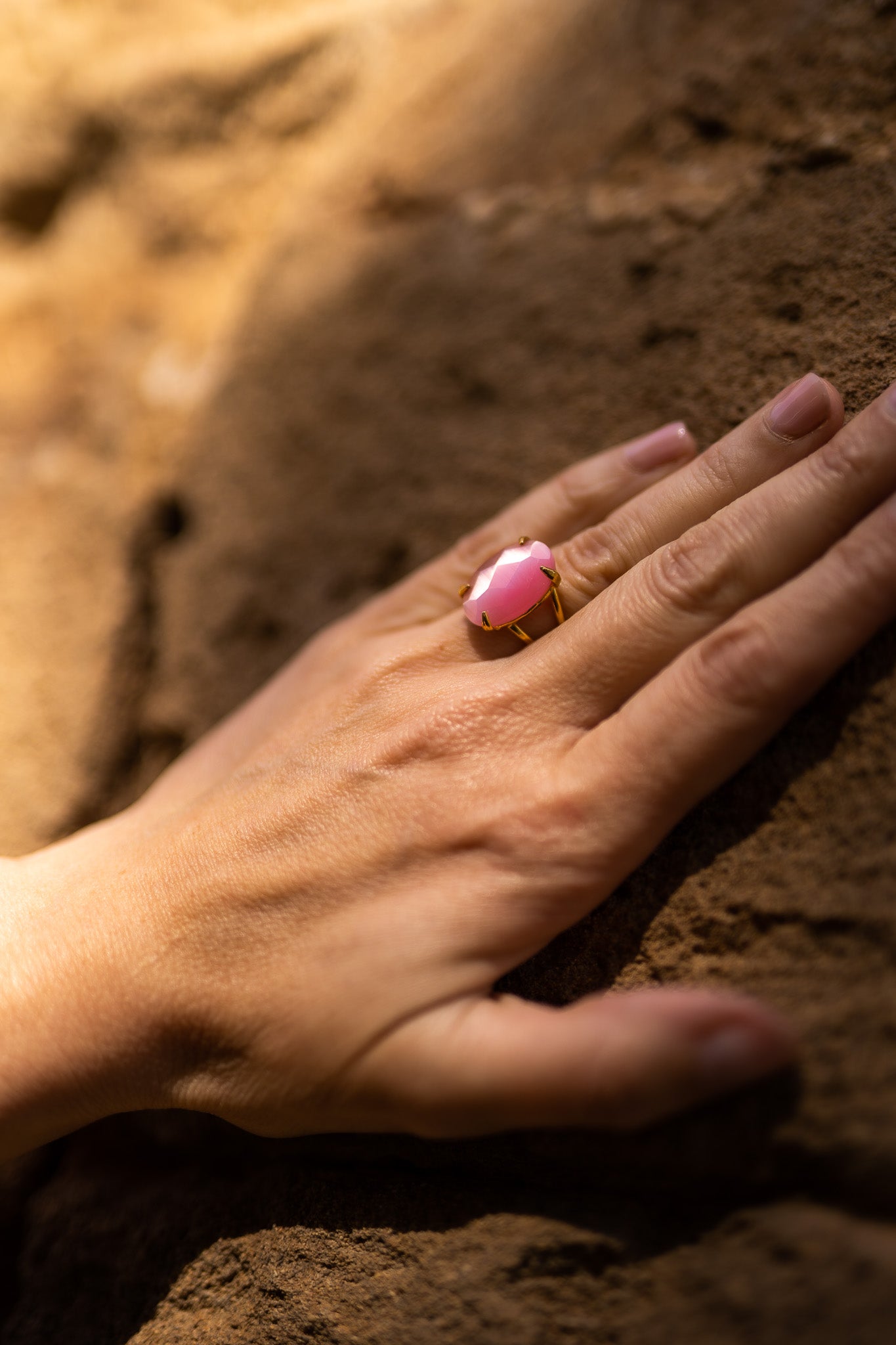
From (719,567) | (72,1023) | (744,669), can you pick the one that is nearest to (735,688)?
(744,669)

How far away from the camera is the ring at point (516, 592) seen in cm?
94

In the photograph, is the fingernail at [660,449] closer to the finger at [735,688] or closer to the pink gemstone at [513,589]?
the pink gemstone at [513,589]

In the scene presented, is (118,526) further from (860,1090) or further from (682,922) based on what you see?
(860,1090)

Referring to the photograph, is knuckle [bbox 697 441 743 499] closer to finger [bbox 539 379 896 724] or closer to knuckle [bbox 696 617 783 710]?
finger [bbox 539 379 896 724]

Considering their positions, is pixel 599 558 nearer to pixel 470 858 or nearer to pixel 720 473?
pixel 720 473

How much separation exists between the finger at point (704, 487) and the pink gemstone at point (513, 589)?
4cm

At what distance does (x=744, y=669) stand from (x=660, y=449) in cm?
39

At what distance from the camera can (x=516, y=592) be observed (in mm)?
938

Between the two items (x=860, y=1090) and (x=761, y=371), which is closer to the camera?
(x=860, y=1090)

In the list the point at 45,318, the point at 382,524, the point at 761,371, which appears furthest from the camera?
the point at 45,318

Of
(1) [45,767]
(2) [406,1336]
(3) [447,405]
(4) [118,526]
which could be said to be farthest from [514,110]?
(2) [406,1336]

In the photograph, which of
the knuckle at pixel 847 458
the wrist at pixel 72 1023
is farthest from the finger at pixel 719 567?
the wrist at pixel 72 1023

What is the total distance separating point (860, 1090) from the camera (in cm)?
65

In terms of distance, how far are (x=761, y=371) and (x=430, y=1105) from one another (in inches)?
33.7
